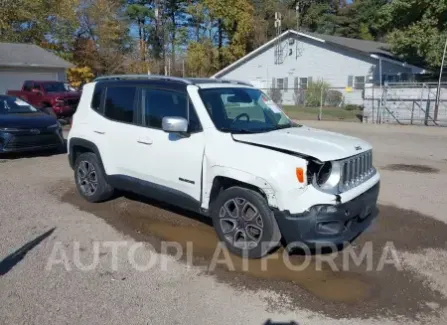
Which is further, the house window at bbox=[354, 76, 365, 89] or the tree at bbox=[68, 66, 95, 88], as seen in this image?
the tree at bbox=[68, 66, 95, 88]

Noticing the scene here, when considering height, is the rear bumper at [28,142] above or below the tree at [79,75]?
below

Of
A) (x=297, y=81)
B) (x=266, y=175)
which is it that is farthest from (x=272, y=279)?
(x=297, y=81)

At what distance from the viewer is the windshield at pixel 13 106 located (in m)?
10.2

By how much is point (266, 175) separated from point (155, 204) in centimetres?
266

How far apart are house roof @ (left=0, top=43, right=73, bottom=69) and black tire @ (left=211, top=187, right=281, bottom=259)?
27765 millimetres

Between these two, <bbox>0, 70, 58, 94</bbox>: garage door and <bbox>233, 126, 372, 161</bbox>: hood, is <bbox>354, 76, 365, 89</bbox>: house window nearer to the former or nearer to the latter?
<bbox>0, 70, 58, 94</bbox>: garage door

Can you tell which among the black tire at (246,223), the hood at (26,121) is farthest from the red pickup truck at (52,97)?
the black tire at (246,223)

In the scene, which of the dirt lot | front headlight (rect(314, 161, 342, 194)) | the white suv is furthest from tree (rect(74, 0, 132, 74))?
front headlight (rect(314, 161, 342, 194))

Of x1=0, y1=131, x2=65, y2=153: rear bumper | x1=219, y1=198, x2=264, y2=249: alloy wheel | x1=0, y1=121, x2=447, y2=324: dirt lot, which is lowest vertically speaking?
x1=0, y1=121, x2=447, y2=324: dirt lot

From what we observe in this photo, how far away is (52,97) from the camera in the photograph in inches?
Answer: 698

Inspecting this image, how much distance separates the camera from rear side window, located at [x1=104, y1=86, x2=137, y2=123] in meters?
5.31

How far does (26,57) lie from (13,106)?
2136 cm

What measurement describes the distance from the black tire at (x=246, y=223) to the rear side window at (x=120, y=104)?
1.78 m

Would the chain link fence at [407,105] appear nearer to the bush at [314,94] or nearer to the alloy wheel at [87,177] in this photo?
the bush at [314,94]
